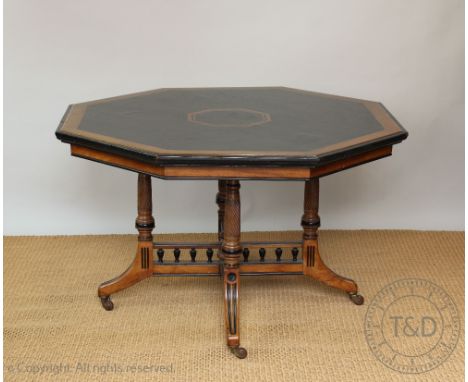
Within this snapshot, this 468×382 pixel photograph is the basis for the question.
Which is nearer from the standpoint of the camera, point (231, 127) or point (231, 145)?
point (231, 145)

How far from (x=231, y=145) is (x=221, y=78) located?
1439 mm

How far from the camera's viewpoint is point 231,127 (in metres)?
3.82

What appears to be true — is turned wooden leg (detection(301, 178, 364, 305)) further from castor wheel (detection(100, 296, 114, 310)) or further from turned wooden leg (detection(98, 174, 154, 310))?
castor wheel (detection(100, 296, 114, 310))

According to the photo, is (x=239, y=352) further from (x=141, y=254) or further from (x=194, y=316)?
(x=141, y=254)

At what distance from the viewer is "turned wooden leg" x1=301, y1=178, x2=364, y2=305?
4211 mm

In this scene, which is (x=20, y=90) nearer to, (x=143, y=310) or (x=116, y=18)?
(x=116, y=18)

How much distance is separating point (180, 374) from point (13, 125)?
1.89 meters

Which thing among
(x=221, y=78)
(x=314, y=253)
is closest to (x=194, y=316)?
(x=314, y=253)

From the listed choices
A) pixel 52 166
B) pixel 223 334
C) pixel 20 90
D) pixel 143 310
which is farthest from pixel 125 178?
pixel 223 334

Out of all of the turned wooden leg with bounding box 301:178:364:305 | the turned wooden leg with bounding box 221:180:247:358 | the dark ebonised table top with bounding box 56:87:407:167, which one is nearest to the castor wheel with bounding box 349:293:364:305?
the turned wooden leg with bounding box 301:178:364:305

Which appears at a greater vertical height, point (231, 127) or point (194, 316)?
point (231, 127)

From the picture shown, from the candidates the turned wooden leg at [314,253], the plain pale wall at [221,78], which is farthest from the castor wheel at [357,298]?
the plain pale wall at [221,78]

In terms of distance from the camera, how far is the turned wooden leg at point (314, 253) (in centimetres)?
421

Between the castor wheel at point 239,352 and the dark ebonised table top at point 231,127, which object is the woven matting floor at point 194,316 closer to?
the castor wheel at point 239,352
